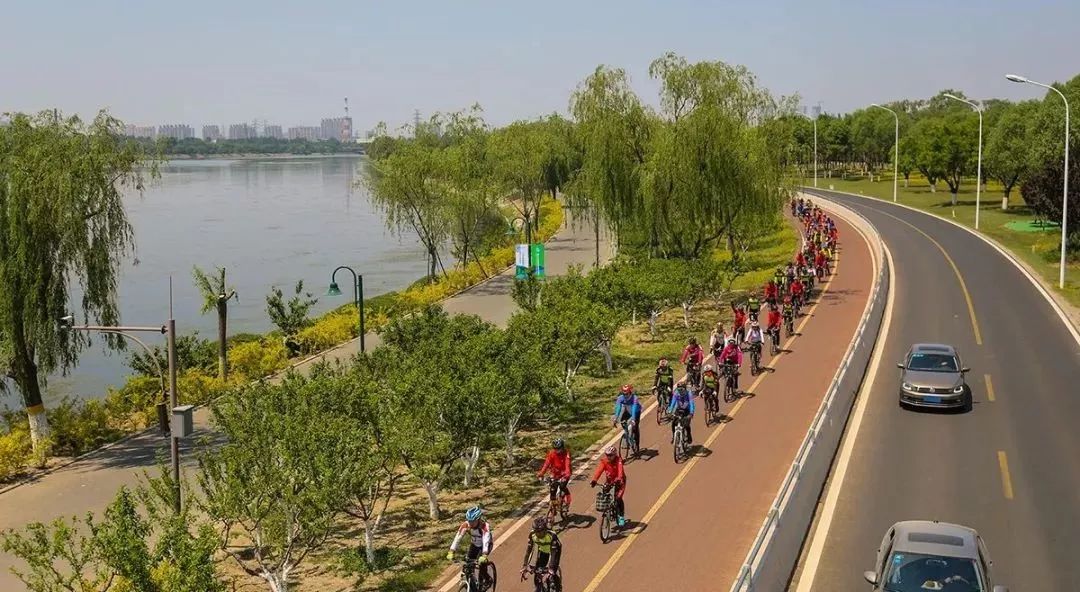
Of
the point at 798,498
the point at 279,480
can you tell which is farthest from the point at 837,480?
the point at 279,480

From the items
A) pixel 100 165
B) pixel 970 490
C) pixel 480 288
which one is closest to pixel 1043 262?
pixel 480 288

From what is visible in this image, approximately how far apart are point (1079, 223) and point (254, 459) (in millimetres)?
48256

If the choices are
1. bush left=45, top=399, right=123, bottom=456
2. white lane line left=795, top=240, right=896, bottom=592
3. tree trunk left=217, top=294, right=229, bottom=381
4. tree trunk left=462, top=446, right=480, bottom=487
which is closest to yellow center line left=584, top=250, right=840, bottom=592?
white lane line left=795, top=240, right=896, bottom=592

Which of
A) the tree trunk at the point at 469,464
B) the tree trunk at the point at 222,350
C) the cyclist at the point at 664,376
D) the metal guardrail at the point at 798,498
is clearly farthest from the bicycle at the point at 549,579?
the tree trunk at the point at 222,350

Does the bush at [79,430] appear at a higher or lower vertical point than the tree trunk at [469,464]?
lower

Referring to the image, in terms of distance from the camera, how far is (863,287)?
136 feet

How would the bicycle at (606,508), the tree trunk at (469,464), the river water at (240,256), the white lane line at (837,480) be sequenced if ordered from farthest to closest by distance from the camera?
the river water at (240,256) < the tree trunk at (469,464) < the bicycle at (606,508) < the white lane line at (837,480)

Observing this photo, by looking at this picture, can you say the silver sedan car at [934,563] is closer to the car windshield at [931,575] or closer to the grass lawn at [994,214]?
the car windshield at [931,575]

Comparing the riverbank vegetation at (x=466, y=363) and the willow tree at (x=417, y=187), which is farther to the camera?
the willow tree at (x=417, y=187)

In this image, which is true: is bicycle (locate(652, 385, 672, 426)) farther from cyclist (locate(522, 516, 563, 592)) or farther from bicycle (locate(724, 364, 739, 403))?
cyclist (locate(522, 516, 563, 592))

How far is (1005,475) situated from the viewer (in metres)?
17.7

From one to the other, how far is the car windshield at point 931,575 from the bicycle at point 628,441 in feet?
24.8

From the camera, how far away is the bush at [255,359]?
33.3 m

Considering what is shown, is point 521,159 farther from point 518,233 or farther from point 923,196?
point 923,196
